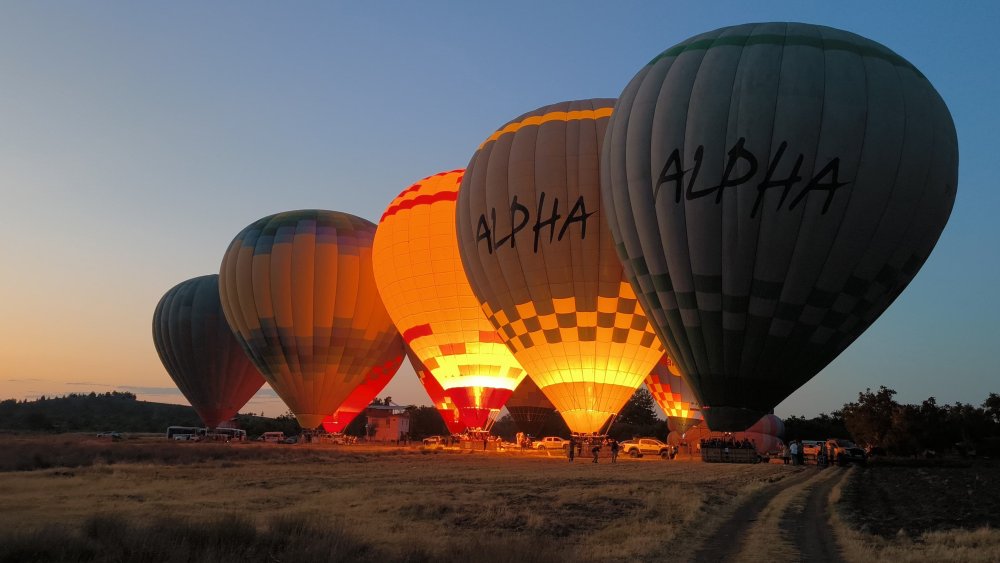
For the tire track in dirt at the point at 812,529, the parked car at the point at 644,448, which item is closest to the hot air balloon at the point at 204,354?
the parked car at the point at 644,448

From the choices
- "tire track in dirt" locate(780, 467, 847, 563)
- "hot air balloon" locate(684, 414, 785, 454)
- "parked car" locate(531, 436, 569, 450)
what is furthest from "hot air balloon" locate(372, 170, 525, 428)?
"tire track in dirt" locate(780, 467, 847, 563)

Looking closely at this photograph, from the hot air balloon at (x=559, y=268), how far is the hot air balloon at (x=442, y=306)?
20.6 feet

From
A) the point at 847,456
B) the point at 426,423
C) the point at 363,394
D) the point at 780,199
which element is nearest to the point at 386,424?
the point at 363,394

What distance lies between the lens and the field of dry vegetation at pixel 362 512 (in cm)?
898

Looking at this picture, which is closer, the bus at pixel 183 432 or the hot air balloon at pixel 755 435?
→ the hot air balloon at pixel 755 435

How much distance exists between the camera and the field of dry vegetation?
29.5 ft

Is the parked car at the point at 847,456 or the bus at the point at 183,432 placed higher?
the parked car at the point at 847,456

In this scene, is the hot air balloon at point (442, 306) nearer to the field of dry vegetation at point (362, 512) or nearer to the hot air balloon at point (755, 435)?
the hot air balloon at point (755, 435)

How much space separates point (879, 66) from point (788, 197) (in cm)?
443

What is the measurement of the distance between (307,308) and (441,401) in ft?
27.1

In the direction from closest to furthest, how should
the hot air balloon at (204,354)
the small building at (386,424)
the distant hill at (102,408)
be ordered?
1. the hot air balloon at (204,354)
2. the small building at (386,424)
3. the distant hill at (102,408)

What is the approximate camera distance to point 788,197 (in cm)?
1850

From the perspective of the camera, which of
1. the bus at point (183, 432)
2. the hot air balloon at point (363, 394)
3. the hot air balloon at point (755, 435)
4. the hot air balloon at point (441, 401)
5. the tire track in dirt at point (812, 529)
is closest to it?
the tire track in dirt at point (812, 529)

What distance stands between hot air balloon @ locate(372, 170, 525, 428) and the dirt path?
19768 mm
